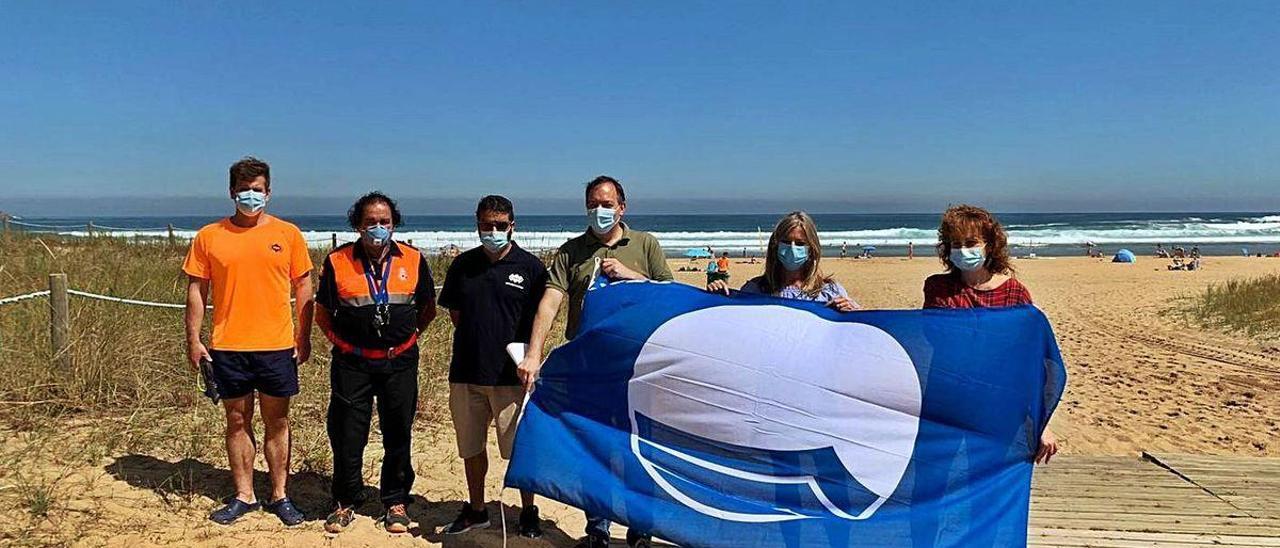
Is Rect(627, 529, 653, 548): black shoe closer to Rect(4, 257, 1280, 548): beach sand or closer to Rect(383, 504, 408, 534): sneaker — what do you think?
Rect(4, 257, 1280, 548): beach sand

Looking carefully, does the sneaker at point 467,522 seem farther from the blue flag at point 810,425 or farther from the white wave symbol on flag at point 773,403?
the white wave symbol on flag at point 773,403

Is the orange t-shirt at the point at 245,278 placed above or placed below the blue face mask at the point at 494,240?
below

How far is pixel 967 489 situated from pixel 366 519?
3222 millimetres

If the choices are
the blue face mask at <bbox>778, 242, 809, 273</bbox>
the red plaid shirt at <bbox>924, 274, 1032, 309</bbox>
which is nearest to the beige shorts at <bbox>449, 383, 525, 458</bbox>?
the blue face mask at <bbox>778, 242, 809, 273</bbox>

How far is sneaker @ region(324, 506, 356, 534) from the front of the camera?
443 cm

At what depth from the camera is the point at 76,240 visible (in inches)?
632

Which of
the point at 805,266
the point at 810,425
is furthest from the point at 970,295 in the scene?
the point at 810,425

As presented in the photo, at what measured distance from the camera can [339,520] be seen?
4.47m

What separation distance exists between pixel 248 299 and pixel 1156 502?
520cm

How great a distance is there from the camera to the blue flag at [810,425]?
327cm

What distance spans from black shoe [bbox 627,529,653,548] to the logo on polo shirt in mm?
1339

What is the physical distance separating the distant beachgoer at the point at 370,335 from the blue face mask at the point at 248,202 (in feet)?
1.43

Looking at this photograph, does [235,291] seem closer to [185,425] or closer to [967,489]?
[185,425]

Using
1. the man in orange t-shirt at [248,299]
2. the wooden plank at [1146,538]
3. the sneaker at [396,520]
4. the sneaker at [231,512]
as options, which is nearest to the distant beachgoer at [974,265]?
the wooden plank at [1146,538]
